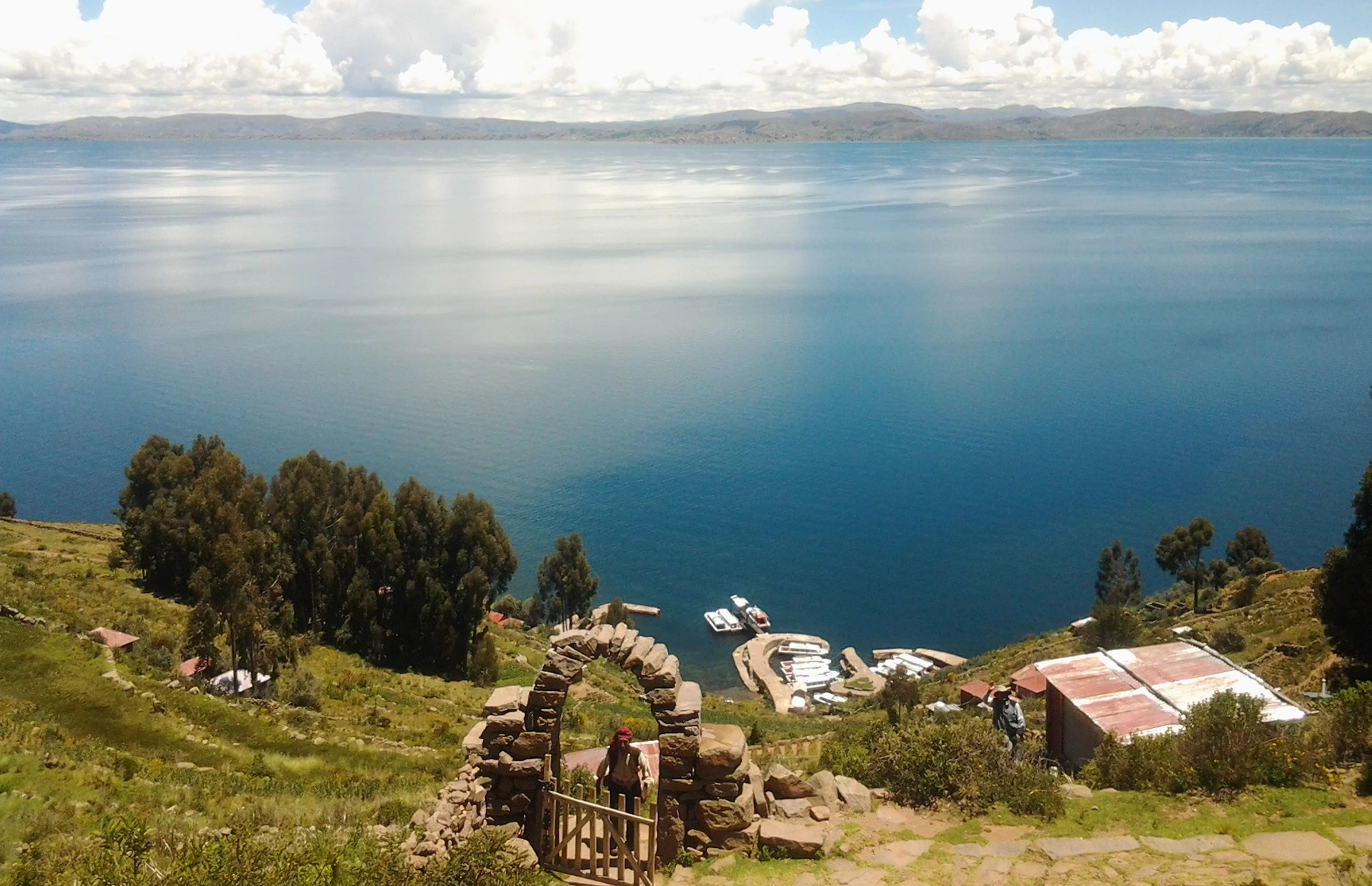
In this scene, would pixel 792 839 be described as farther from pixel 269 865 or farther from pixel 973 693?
pixel 973 693

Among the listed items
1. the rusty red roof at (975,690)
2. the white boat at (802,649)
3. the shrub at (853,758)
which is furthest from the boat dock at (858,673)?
the shrub at (853,758)

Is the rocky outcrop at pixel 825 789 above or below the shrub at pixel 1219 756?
below

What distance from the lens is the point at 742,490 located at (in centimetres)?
5697

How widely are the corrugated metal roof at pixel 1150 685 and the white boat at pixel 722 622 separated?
28.3 meters

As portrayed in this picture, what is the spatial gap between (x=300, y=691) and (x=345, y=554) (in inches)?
435

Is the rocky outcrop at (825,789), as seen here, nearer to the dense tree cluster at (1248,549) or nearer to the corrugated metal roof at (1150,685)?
the corrugated metal roof at (1150,685)

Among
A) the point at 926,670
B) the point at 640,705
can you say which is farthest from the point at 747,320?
the point at 640,705

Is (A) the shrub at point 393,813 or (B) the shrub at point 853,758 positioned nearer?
(A) the shrub at point 393,813

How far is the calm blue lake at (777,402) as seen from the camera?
51.1 metres

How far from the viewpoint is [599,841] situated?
38.1 ft

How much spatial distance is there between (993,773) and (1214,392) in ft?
214

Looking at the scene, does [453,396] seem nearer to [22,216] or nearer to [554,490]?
[554,490]

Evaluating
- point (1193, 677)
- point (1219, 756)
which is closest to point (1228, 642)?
point (1193, 677)

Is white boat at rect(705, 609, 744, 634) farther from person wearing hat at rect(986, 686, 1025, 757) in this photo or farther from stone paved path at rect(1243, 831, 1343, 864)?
stone paved path at rect(1243, 831, 1343, 864)
